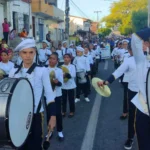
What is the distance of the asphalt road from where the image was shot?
5504 millimetres

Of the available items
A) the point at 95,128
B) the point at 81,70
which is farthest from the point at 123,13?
the point at 95,128

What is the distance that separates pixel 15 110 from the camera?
314 cm

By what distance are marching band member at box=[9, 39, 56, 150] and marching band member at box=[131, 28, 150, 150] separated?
0.95m

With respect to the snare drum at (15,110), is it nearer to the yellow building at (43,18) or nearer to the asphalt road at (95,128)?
the asphalt road at (95,128)

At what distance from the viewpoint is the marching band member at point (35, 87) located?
3684 millimetres

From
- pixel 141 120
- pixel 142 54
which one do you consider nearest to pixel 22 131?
pixel 141 120

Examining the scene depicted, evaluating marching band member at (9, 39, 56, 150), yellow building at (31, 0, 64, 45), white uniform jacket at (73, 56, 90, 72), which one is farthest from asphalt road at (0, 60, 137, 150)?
yellow building at (31, 0, 64, 45)

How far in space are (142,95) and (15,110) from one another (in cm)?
135

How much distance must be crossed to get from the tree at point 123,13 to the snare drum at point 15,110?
2505 inches

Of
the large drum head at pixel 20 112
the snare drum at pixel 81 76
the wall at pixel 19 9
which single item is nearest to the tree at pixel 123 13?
the wall at pixel 19 9

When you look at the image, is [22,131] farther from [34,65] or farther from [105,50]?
[105,50]

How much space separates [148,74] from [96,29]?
9002 centimetres

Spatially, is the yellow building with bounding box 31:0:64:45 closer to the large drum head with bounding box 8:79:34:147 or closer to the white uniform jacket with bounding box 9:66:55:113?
the white uniform jacket with bounding box 9:66:55:113

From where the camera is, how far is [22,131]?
331 centimetres
